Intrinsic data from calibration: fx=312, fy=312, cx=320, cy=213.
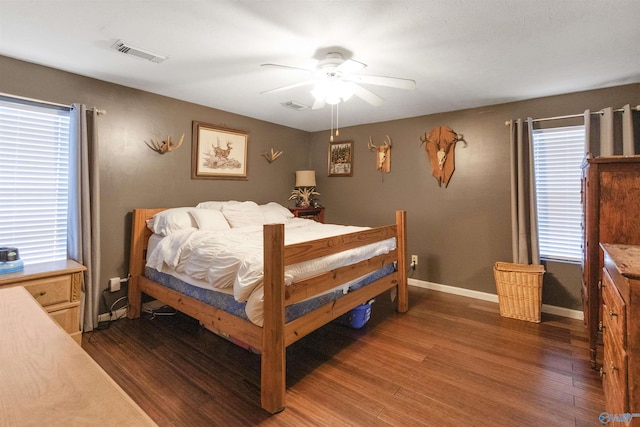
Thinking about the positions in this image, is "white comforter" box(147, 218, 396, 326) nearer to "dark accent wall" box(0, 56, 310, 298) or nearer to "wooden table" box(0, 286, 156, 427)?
"dark accent wall" box(0, 56, 310, 298)

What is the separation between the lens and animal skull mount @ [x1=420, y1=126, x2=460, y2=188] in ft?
12.7

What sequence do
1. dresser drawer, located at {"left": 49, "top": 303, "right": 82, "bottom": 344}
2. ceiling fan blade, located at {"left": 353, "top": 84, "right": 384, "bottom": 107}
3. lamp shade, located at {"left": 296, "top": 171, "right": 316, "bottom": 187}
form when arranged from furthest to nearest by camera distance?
lamp shade, located at {"left": 296, "top": 171, "right": 316, "bottom": 187}, ceiling fan blade, located at {"left": 353, "top": 84, "right": 384, "bottom": 107}, dresser drawer, located at {"left": 49, "top": 303, "right": 82, "bottom": 344}

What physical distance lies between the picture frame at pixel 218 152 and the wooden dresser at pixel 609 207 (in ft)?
11.6

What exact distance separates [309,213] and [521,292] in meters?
2.85

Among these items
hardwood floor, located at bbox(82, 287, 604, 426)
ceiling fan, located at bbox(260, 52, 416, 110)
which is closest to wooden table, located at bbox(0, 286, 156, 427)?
hardwood floor, located at bbox(82, 287, 604, 426)

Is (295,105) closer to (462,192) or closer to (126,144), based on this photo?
(126,144)

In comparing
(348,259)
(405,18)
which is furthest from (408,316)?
(405,18)

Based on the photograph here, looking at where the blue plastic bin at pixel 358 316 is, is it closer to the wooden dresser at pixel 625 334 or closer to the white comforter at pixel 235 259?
the white comforter at pixel 235 259

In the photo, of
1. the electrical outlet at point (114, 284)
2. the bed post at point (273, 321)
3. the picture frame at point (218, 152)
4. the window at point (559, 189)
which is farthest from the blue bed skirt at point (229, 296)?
the window at point (559, 189)

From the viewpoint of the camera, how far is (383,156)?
4398 mm

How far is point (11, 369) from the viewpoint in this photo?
0.72 metres

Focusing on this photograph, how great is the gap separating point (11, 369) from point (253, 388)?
1.53 meters

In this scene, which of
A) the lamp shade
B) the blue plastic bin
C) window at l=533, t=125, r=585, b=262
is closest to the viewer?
the blue plastic bin

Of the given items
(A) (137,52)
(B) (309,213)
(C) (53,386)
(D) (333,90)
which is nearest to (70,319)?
(A) (137,52)
